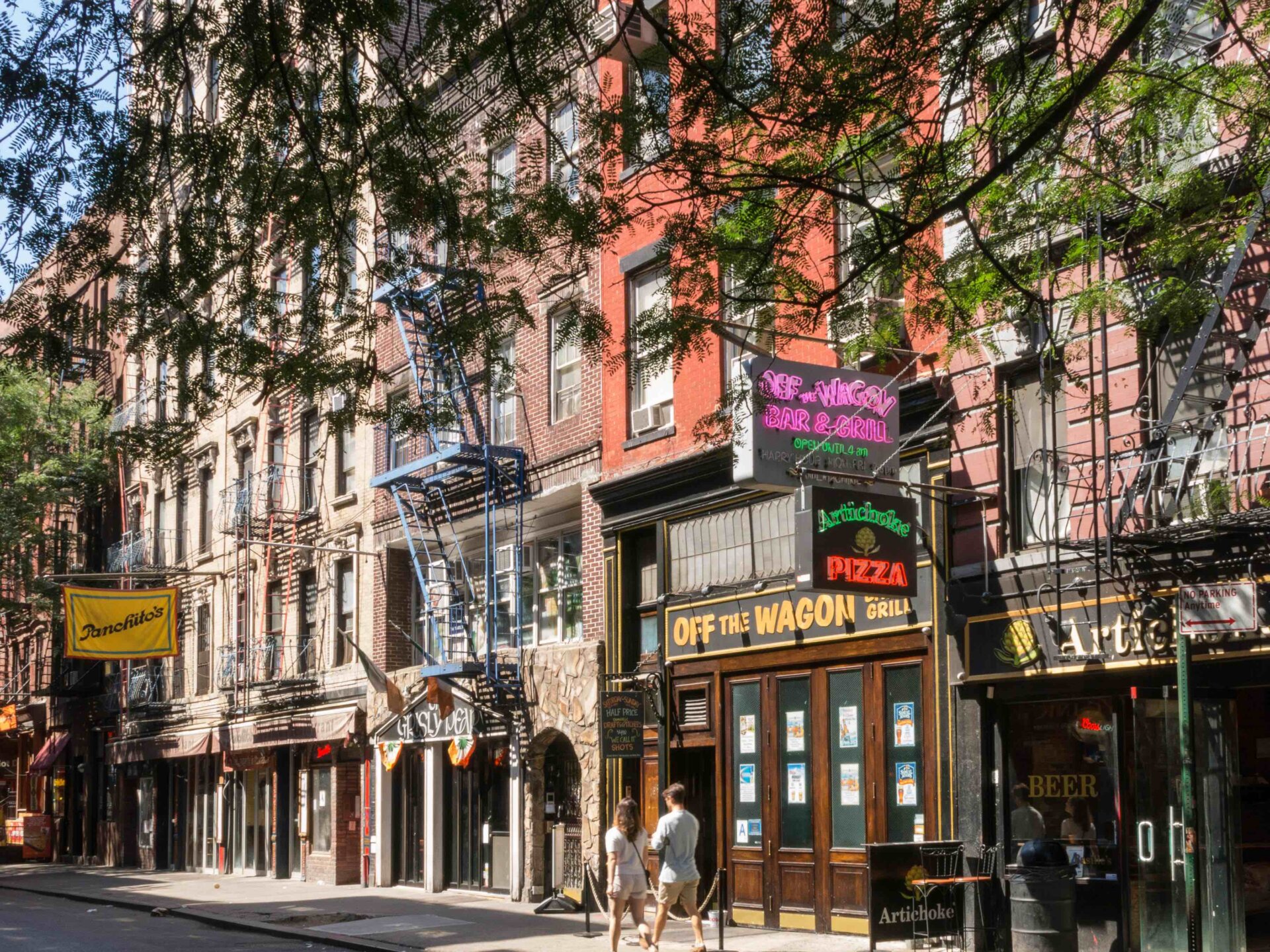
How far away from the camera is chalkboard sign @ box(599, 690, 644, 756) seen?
19.6 meters

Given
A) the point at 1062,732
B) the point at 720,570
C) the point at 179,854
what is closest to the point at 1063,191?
the point at 1062,732

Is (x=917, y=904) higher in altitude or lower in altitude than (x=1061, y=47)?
lower

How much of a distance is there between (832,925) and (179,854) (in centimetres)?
2414

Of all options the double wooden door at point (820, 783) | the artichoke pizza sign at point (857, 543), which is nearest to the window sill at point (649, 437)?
the double wooden door at point (820, 783)

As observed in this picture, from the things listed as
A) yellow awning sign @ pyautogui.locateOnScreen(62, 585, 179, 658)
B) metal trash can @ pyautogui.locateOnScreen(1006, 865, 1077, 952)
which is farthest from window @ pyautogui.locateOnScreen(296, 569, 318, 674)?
metal trash can @ pyautogui.locateOnScreen(1006, 865, 1077, 952)

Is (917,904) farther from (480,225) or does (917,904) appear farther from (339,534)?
(339,534)

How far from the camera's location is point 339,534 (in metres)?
30.7

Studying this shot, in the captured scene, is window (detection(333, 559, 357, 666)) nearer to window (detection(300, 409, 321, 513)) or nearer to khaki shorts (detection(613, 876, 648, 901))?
window (detection(300, 409, 321, 513))

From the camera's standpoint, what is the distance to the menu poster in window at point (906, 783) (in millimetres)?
17391

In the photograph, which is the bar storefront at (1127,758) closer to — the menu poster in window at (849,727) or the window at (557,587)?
the menu poster in window at (849,727)

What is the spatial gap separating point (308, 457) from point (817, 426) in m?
18.6

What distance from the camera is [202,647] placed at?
38125mm

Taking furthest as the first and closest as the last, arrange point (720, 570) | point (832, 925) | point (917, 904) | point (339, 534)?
point (339, 534), point (720, 570), point (832, 925), point (917, 904)

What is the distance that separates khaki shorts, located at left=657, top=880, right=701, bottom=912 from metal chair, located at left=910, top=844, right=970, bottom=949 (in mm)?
2193
